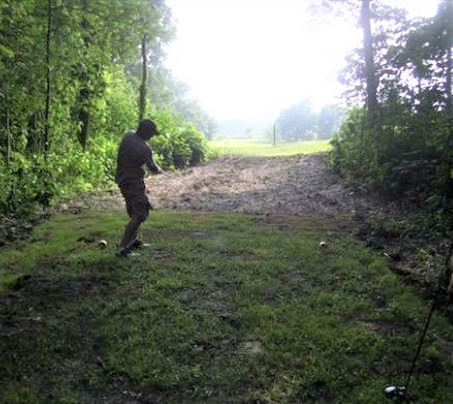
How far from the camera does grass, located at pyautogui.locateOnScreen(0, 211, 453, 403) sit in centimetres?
409

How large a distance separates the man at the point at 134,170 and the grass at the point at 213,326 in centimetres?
53

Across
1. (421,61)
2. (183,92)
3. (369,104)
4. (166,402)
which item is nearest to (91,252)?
(166,402)

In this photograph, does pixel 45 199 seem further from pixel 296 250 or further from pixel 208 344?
pixel 208 344

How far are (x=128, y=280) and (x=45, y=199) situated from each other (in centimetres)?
576

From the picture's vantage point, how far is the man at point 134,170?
7.30 metres

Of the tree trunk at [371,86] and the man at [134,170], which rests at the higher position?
the tree trunk at [371,86]

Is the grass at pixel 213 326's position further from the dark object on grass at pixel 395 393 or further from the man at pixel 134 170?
the man at pixel 134 170

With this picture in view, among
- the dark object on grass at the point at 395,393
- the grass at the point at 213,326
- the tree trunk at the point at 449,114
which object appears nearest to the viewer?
the dark object on grass at the point at 395,393

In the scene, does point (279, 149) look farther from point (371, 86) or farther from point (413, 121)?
point (413, 121)

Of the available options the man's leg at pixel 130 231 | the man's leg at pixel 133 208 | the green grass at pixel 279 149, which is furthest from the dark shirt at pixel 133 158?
the green grass at pixel 279 149

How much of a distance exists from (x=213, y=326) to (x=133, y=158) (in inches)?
120

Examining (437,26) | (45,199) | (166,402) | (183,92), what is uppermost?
(183,92)

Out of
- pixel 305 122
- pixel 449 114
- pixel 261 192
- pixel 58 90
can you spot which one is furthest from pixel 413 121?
pixel 305 122

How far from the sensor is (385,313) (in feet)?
17.8
